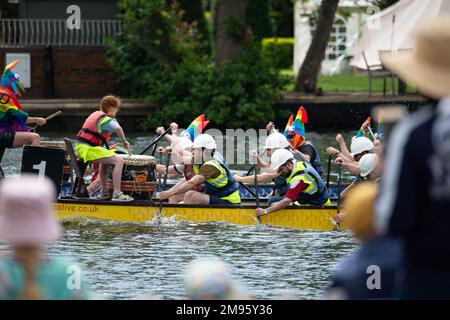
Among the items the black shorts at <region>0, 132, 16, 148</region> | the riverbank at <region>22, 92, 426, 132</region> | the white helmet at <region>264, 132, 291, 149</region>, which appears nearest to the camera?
the white helmet at <region>264, 132, 291, 149</region>

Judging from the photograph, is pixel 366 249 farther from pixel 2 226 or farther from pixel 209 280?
pixel 2 226

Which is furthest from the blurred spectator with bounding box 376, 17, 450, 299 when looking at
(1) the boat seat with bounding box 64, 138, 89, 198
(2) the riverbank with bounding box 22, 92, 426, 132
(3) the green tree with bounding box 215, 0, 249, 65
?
(3) the green tree with bounding box 215, 0, 249, 65

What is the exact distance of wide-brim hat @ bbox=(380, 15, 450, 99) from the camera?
5594 millimetres

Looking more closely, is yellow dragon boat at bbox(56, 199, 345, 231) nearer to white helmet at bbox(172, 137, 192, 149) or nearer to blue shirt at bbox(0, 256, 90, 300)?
white helmet at bbox(172, 137, 192, 149)

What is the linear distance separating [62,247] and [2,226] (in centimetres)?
935

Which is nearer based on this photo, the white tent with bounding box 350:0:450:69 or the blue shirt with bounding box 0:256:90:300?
the blue shirt with bounding box 0:256:90:300

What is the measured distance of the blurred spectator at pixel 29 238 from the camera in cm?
561

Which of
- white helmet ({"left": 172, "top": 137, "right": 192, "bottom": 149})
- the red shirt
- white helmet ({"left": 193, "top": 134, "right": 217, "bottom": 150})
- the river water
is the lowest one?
the river water

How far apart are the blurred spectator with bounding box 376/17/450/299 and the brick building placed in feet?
83.9

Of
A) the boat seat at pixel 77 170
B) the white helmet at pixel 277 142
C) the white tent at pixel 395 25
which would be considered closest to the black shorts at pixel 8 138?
the boat seat at pixel 77 170

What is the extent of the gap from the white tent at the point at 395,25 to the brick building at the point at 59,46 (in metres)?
6.34

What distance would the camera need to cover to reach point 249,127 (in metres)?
29.3

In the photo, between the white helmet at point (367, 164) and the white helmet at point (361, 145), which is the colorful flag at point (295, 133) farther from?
the white helmet at point (367, 164)
